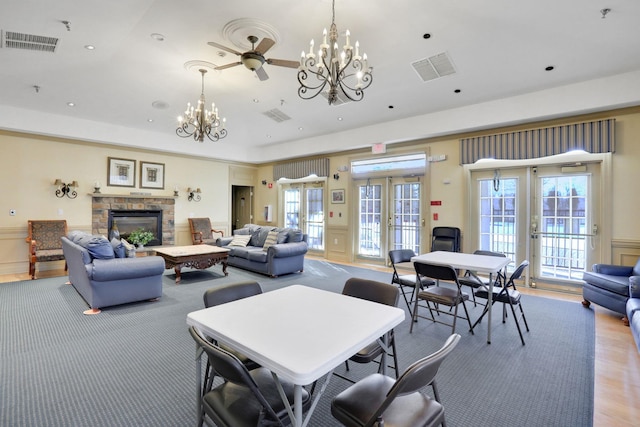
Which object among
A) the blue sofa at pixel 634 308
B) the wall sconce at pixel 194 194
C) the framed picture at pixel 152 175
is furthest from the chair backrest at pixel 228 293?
the wall sconce at pixel 194 194

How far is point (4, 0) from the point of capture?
2857mm

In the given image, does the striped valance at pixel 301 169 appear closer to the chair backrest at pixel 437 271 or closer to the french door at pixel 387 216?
the french door at pixel 387 216

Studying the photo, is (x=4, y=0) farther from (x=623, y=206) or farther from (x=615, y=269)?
(x=623, y=206)

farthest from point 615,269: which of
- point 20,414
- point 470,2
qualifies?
point 20,414

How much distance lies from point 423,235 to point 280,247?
3.00 m

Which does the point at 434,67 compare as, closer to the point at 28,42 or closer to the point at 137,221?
the point at 28,42

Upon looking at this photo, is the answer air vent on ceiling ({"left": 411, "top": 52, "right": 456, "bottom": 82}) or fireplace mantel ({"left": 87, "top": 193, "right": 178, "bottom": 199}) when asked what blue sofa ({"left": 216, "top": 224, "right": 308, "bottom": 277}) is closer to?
fireplace mantel ({"left": 87, "top": 193, "right": 178, "bottom": 199})

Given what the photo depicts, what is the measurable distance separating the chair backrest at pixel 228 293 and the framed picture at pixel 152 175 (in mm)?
6578

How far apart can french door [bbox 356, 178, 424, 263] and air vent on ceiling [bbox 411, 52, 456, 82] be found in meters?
2.54

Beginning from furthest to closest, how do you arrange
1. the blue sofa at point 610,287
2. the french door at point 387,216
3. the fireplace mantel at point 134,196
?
the fireplace mantel at point 134,196, the french door at point 387,216, the blue sofa at point 610,287

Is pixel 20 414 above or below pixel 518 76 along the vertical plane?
below

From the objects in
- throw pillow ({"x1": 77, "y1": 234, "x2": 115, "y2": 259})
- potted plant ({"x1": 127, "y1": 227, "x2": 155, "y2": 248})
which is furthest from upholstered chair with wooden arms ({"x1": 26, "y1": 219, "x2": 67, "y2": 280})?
throw pillow ({"x1": 77, "y1": 234, "x2": 115, "y2": 259})

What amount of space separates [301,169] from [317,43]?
4.94m

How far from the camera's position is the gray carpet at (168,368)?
2.01m
